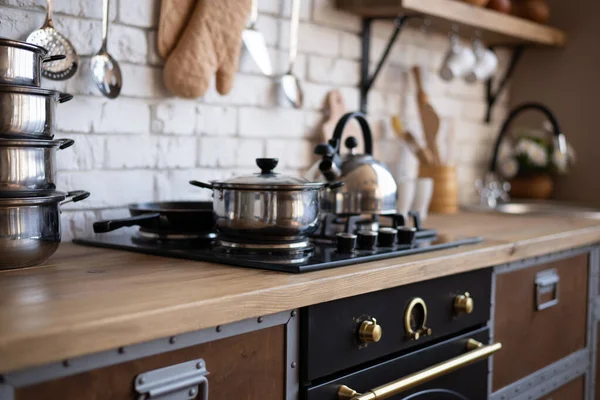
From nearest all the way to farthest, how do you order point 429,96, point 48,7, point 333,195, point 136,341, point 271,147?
point 136,341 < point 48,7 < point 333,195 < point 271,147 < point 429,96

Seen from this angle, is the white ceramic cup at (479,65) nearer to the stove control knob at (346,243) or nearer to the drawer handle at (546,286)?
the drawer handle at (546,286)

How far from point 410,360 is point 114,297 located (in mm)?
641

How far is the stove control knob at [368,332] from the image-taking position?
1236mm

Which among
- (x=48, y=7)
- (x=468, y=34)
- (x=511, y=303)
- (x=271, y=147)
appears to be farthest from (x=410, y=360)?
(x=468, y=34)

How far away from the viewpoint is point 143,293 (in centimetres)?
100

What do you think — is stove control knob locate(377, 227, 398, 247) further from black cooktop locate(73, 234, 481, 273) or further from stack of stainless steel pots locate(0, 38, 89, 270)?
stack of stainless steel pots locate(0, 38, 89, 270)

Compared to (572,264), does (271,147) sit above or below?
above

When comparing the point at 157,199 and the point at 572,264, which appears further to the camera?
the point at 572,264

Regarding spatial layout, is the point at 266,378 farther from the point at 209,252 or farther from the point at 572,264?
the point at 572,264

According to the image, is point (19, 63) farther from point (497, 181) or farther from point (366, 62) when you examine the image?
point (497, 181)

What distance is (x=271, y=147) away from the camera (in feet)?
6.63

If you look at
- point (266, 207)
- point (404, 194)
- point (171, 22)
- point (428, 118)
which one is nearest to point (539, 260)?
point (404, 194)

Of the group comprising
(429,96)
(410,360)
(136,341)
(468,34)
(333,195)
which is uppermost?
(468,34)

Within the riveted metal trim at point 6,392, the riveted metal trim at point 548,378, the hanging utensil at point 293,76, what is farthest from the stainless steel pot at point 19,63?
the riveted metal trim at point 548,378
